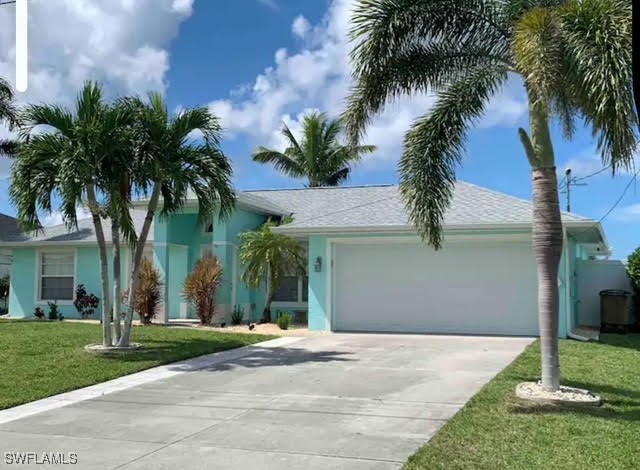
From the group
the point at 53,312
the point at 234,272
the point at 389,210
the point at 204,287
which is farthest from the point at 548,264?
the point at 53,312

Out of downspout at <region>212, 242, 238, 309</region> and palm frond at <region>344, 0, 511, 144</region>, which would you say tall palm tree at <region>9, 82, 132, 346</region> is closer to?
palm frond at <region>344, 0, 511, 144</region>

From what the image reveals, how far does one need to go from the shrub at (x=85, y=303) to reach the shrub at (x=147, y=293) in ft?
8.65

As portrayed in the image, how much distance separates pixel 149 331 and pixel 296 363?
21.5ft

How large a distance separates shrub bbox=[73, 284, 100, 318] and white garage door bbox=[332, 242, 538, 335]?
9.13 meters

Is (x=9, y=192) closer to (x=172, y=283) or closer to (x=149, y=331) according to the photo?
(x=149, y=331)

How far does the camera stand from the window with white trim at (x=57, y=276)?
23.5m

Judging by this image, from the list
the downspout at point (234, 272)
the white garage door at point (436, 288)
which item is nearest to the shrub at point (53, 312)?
the downspout at point (234, 272)

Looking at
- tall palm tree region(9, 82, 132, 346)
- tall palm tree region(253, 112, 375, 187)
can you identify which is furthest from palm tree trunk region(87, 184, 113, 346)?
tall palm tree region(253, 112, 375, 187)

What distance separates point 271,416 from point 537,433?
3079 mm

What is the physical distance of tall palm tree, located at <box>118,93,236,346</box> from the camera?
12.8 meters

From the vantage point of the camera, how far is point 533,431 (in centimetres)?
701

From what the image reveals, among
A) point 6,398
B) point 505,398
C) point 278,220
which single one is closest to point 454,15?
point 505,398

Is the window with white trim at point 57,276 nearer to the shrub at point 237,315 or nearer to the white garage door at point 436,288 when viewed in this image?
the shrub at point 237,315

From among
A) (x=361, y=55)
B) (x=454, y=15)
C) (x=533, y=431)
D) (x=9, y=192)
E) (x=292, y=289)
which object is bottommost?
(x=533, y=431)
